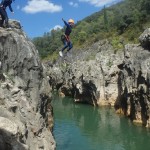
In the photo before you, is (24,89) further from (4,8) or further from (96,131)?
(96,131)

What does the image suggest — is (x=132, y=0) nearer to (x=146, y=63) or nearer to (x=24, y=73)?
(x=146, y=63)

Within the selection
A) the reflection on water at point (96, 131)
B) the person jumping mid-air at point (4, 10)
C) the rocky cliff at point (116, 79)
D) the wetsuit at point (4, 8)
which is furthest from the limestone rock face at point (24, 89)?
the rocky cliff at point (116, 79)

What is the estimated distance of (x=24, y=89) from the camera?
24.4 m

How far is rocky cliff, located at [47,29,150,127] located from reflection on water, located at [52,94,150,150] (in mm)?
1908

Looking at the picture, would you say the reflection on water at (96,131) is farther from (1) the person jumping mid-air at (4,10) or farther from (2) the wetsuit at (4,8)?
(2) the wetsuit at (4,8)

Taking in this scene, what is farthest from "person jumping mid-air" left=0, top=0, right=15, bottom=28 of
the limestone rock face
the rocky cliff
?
the rocky cliff

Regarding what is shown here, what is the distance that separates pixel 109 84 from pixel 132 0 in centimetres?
6437

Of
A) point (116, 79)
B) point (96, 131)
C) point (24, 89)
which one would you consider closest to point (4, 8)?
point (24, 89)

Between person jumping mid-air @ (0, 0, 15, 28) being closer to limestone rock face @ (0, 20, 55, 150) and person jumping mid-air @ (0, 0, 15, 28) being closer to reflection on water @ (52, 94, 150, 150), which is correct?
limestone rock face @ (0, 20, 55, 150)

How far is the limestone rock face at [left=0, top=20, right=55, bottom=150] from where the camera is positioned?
20984mm

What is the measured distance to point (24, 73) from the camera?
999 inches

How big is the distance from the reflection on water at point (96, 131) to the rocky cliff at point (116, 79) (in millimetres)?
1908

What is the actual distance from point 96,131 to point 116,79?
63.7 feet

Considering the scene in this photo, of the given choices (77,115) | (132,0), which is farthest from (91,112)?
(132,0)
